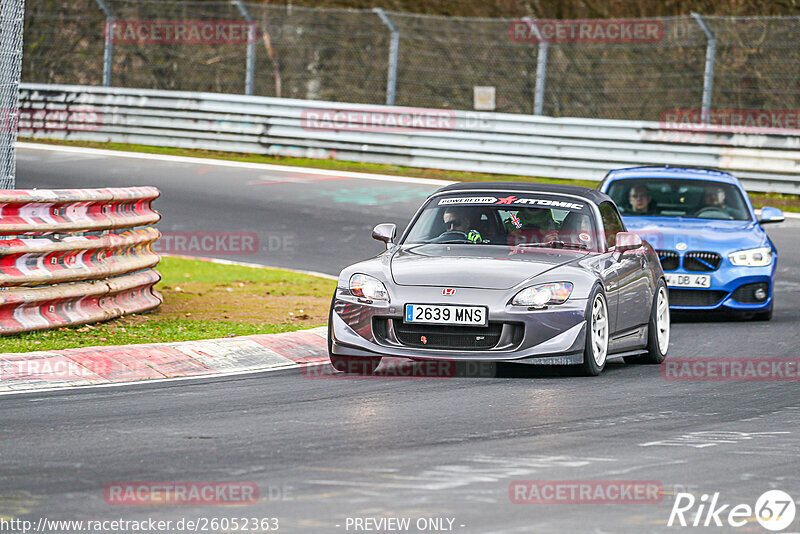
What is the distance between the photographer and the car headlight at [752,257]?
13344 millimetres

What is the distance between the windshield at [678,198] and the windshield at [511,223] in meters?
3.96

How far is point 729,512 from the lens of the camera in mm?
5414

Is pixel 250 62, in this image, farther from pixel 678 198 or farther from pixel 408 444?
pixel 408 444

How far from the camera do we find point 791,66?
23.7 m

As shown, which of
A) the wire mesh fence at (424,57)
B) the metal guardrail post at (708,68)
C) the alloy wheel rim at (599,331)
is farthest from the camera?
the wire mesh fence at (424,57)

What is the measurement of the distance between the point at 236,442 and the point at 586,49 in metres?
21.7

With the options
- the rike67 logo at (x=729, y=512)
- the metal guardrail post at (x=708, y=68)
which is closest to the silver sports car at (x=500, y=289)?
the rike67 logo at (x=729, y=512)

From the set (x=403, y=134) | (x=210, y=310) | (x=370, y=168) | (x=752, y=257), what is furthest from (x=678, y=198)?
(x=370, y=168)

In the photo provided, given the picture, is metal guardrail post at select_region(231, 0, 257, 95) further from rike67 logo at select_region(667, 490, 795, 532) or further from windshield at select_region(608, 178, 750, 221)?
rike67 logo at select_region(667, 490, 795, 532)

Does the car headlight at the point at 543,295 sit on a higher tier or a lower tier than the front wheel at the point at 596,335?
higher

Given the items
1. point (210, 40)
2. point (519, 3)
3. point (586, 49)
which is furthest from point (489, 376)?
point (519, 3)

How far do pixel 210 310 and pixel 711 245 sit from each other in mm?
4851

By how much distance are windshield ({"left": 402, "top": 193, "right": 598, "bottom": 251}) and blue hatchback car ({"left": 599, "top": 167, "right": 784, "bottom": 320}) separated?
3.14 meters

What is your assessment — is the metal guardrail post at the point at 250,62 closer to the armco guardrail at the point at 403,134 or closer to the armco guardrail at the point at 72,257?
the armco guardrail at the point at 403,134
